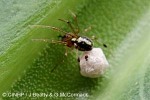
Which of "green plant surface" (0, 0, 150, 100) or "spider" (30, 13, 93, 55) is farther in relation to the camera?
"spider" (30, 13, 93, 55)

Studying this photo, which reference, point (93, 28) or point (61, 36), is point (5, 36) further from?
point (93, 28)

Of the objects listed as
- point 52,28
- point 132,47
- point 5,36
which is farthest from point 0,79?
point 132,47

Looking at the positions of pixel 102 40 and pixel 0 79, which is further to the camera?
pixel 102 40

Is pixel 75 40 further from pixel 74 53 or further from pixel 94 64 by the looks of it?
pixel 94 64

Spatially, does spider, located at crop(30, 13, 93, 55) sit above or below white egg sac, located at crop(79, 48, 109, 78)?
above

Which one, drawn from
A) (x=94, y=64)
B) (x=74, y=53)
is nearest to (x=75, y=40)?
(x=74, y=53)
